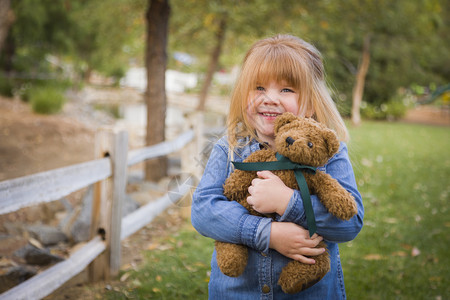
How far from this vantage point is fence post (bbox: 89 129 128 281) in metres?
3.37

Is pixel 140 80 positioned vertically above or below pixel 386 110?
above

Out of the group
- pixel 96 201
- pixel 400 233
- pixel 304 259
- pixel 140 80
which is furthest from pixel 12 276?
pixel 140 80

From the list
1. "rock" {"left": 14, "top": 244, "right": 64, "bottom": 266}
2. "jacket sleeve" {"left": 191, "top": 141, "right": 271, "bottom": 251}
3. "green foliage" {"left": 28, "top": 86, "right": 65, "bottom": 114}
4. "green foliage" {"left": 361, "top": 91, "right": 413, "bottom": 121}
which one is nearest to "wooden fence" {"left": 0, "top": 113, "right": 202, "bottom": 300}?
"jacket sleeve" {"left": 191, "top": 141, "right": 271, "bottom": 251}

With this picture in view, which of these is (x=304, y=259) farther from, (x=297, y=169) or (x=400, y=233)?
(x=400, y=233)

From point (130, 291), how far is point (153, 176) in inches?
129

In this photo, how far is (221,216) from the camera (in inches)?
57.0

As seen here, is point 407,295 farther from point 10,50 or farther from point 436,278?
point 10,50

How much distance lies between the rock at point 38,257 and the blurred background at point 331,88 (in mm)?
665

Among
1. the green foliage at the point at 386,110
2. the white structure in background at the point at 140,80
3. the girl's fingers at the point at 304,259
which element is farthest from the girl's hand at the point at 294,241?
the white structure in background at the point at 140,80

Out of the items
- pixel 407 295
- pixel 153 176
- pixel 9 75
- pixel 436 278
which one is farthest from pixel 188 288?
pixel 9 75

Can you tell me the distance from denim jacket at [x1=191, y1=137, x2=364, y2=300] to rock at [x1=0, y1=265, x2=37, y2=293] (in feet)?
7.21

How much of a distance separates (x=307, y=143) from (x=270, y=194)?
0.72 feet

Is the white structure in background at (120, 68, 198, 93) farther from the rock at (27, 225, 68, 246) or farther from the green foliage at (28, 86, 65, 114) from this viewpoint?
the rock at (27, 225, 68, 246)

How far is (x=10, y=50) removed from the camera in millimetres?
18312
